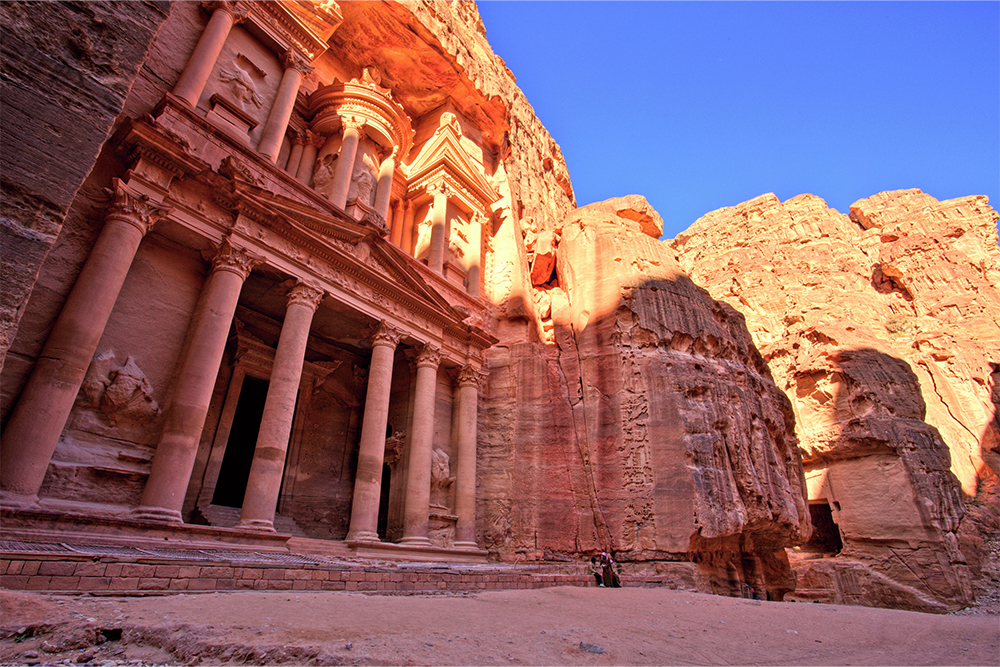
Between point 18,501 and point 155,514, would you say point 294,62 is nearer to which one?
point 155,514

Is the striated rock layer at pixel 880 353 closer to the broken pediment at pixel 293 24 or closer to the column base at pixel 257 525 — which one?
the column base at pixel 257 525

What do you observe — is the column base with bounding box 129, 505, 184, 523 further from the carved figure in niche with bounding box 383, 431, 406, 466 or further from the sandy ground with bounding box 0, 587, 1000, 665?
the carved figure in niche with bounding box 383, 431, 406, 466

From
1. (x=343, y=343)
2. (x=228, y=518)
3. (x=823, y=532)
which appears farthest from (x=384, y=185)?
(x=823, y=532)

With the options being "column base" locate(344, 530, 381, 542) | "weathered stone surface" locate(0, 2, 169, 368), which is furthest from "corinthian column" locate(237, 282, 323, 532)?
"weathered stone surface" locate(0, 2, 169, 368)

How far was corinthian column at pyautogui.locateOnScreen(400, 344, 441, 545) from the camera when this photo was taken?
13477mm

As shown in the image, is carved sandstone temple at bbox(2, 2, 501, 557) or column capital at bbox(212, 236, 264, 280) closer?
carved sandstone temple at bbox(2, 2, 501, 557)

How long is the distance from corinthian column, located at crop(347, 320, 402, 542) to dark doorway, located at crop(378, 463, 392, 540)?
6.69ft

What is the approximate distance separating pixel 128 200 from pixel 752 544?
727 inches

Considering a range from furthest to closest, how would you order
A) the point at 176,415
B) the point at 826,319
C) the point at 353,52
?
the point at 826,319 < the point at 353,52 < the point at 176,415

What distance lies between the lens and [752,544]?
51.7 ft

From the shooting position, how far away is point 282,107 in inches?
635

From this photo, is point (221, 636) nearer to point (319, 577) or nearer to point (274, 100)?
point (319, 577)

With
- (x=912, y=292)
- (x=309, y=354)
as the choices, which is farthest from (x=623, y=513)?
(x=912, y=292)

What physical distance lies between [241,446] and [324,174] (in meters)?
9.56
